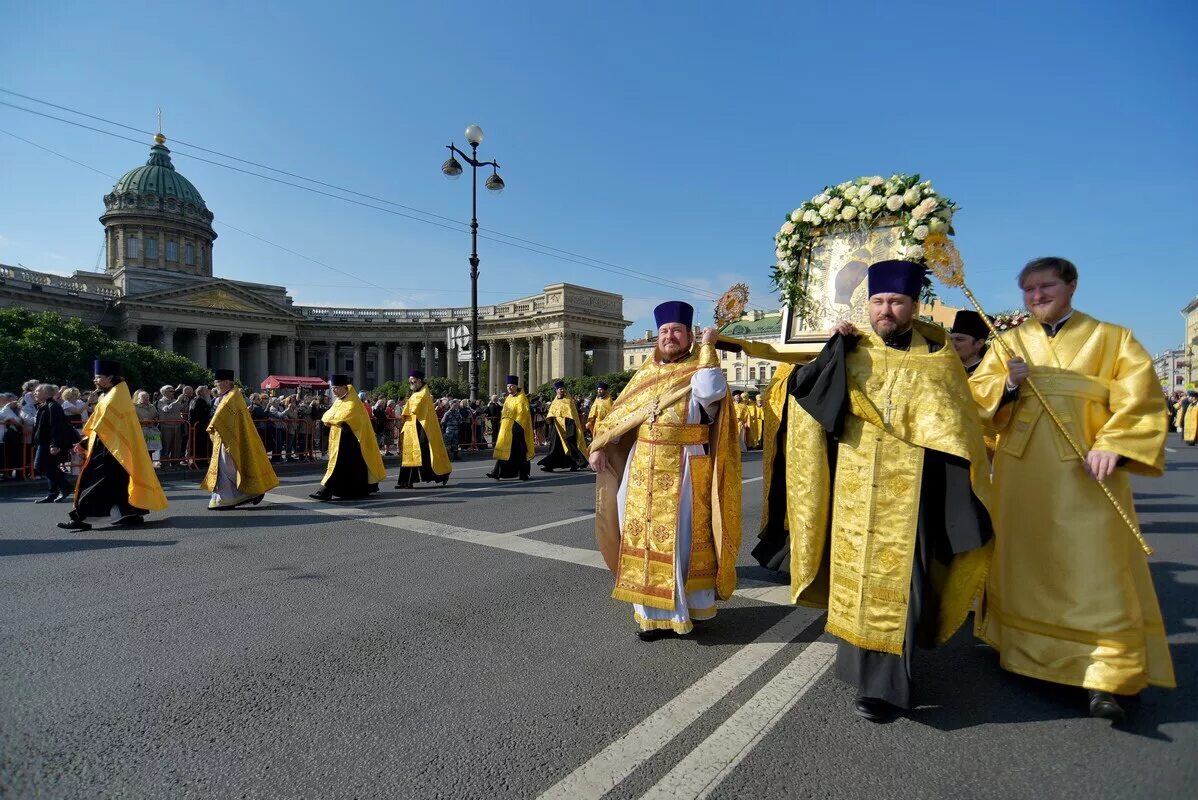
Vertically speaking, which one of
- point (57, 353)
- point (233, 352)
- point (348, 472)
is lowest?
point (348, 472)

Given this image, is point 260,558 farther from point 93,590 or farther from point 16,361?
point 16,361

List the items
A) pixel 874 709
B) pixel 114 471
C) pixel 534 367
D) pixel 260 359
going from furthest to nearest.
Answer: pixel 534 367, pixel 260 359, pixel 114 471, pixel 874 709

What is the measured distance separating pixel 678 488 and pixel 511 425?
9227mm

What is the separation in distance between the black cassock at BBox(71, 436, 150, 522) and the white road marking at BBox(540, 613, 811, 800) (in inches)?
287

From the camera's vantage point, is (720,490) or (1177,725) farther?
(720,490)

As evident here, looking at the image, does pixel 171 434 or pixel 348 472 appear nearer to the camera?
pixel 348 472

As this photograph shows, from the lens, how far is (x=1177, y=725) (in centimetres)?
289

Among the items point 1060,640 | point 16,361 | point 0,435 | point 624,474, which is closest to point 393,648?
point 624,474

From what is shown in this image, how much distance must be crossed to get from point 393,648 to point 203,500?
7.65 meters

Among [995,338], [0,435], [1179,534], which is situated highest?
[995,338]

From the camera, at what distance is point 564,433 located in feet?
48.3

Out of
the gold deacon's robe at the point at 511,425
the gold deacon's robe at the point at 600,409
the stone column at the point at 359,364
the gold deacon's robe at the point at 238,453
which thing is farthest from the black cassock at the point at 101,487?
the stone column at the point at 359,364

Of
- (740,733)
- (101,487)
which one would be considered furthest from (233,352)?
(740,733)

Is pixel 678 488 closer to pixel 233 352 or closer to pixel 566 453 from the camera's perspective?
pixel 566 453
